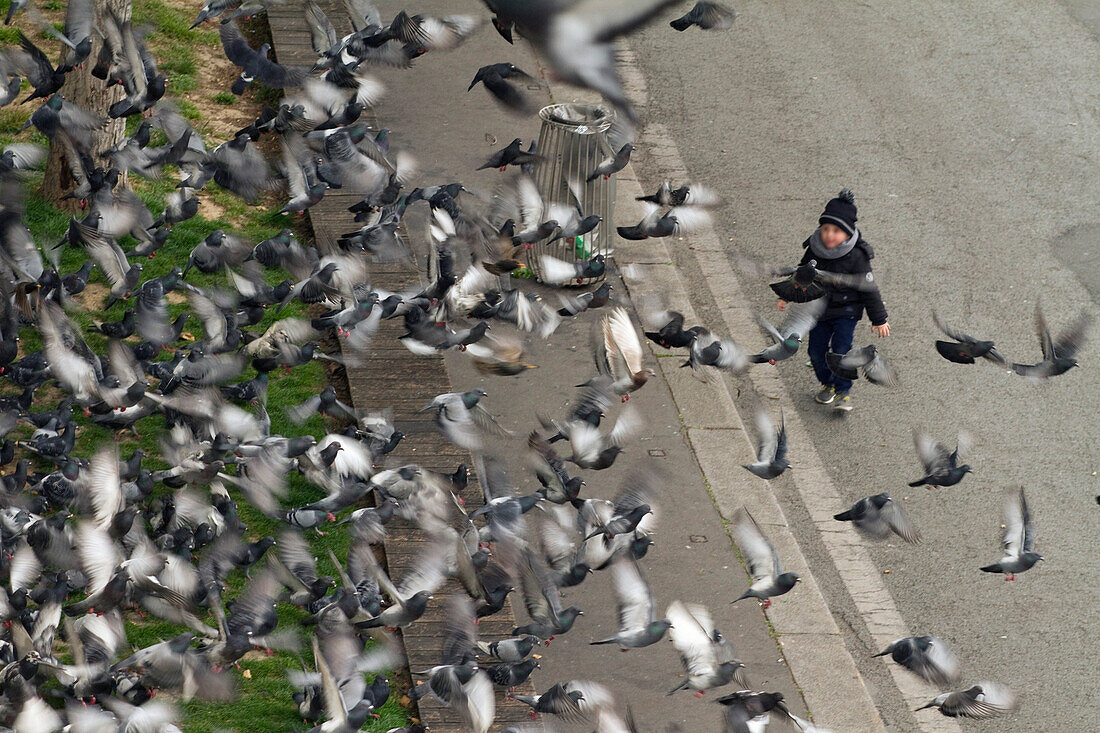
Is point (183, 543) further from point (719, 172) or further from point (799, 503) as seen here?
point (719, 172)

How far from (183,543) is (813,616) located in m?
3.15

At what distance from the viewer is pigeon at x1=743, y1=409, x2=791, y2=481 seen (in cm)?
620

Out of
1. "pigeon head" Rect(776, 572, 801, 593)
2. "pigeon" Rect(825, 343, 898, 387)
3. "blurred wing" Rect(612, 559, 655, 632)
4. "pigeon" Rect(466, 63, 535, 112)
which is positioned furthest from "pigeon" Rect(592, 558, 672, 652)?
"pigeon" Rect(466, 63, 535, 112)

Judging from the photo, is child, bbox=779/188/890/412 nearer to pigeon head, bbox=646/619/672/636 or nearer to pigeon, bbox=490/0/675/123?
pigeon head, bbox=646/619/672/636

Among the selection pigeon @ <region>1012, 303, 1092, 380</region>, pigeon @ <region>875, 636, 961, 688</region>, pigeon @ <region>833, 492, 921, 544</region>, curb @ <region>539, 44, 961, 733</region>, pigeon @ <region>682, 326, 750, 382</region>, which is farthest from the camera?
pigeon @ <region>682, 326, 750, 382</region>

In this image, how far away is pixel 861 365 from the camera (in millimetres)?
6996

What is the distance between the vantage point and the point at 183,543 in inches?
215

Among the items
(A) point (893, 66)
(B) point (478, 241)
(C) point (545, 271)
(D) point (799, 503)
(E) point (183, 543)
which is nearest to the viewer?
(E) point (183, 543)

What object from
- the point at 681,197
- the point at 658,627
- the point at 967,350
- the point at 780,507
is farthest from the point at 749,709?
the point at 681,197

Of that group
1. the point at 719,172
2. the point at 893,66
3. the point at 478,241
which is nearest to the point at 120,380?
the point at 478,241

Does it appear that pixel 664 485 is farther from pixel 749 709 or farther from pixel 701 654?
pixel 749 709

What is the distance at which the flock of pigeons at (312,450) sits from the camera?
16.5 ft

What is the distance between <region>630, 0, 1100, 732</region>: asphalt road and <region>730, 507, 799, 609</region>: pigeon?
2.18 ft

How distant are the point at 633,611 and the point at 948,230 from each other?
5.60 metres
